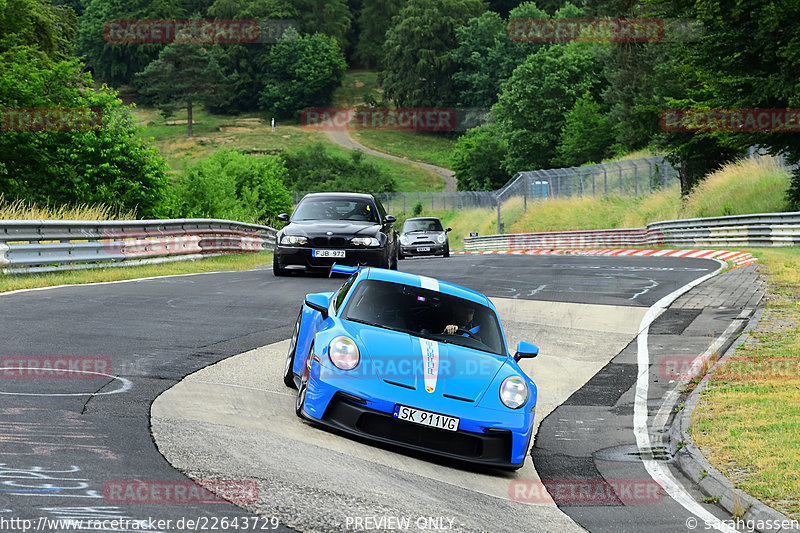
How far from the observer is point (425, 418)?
7.19 meters

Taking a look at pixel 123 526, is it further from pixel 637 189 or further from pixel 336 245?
pixel 637 189

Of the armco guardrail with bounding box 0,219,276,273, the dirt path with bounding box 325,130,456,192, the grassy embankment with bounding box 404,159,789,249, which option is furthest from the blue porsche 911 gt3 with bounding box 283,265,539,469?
the dirt path with bounding box 325,130,456,192

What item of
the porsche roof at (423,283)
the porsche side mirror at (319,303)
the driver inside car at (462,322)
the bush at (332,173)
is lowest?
the bush at (332,173)

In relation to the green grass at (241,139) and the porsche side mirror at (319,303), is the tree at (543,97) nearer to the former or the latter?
the green grass at (241,139)

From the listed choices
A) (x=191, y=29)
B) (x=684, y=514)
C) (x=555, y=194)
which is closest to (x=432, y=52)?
(x=191, y=29)

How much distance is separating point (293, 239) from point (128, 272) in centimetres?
349

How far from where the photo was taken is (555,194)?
57906 mm

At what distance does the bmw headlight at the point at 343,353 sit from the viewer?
7.46 metres

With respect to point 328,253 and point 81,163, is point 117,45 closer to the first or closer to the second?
point 81,163

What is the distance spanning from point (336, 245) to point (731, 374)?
9.31m
